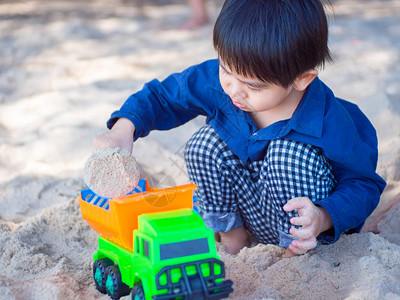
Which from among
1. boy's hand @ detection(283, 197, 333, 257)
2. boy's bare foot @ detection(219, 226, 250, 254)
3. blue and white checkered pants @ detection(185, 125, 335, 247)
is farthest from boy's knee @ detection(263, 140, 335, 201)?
boy's bare foot @ detection(219, 226, 250, 254)

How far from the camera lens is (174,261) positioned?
1.10 metres

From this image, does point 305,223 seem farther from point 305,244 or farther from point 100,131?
point 100,131

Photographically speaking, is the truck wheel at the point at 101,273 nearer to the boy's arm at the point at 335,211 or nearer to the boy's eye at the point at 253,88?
the boy's arm at the point at 335,211

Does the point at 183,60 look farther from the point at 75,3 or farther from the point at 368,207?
the point at 75,3

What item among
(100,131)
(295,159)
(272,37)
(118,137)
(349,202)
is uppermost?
(272,37)

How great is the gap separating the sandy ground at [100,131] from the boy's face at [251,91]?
464 millimetres

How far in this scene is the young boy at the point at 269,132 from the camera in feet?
4.49

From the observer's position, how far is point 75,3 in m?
5.88

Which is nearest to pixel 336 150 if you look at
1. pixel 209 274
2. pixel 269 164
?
pixel 269 164

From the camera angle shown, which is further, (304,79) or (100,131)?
(100,131)

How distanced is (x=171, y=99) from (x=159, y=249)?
766 mm

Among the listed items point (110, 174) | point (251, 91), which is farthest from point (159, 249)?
point (251, 91)

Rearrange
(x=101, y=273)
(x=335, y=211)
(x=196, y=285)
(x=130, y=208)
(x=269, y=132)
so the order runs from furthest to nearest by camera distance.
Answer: (x=269, y=132)
(x=335, y=211)
(x=101, y=273)
(x=130, y=208)
(x=196, y=285)

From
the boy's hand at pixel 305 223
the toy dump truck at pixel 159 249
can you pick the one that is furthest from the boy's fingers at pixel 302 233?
the toy dump truck at pixel 159 249
